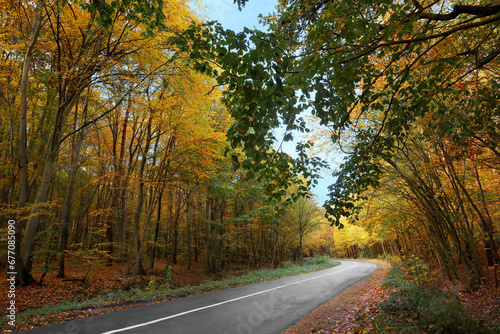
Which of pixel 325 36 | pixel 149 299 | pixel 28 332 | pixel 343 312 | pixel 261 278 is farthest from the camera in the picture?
pixel 261 278

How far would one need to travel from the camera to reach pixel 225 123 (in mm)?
14875

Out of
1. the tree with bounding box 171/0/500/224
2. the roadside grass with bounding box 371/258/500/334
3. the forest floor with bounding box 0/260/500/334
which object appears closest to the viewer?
the tree with bounding box 171/0/500/224

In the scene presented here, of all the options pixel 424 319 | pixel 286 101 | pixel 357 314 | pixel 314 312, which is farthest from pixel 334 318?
pixel 286 101

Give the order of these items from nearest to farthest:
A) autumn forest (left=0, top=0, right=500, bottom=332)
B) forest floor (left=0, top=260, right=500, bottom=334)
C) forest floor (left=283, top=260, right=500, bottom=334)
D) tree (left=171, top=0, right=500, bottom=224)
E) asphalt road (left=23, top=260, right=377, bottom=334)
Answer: tree (left=171, top=0, right=500, bottom=224)
autumn forest (left=0, top=0, right=500, bottom=332)
forest floor (left=283, top=260, right=500, bottom=334)
asphalt road (left=23, top=260, right=377, bottom=334)
forest floor (left=0, top=260, right=500, bottom=334)

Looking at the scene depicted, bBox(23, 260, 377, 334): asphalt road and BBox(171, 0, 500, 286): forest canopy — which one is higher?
BBox(171, 0, 500, 286): forest canopy

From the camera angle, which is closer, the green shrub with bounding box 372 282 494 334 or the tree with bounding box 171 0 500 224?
the tree with bounding box 171 0 500 224

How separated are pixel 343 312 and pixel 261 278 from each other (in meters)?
7.45

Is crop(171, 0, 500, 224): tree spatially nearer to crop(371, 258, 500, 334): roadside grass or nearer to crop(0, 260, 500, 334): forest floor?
crop(371, 258, 500, 334): roadside grass

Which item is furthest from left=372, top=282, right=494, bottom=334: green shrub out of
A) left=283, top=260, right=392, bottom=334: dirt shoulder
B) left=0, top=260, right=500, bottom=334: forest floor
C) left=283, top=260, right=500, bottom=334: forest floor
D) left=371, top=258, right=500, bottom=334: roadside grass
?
left=283, top=260, right=392, bottom=334: dirt shoulder

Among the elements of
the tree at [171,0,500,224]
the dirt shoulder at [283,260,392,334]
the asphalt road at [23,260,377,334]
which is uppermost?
the tree at [171,0,500,224]

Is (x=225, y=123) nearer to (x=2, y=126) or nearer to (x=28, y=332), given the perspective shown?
(x=2, y=126)

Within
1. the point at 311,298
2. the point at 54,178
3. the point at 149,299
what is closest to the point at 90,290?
the point at 149,299

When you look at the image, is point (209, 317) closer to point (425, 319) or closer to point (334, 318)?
point (334, 318)

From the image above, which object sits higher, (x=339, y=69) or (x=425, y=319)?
(x=339, y=69)
